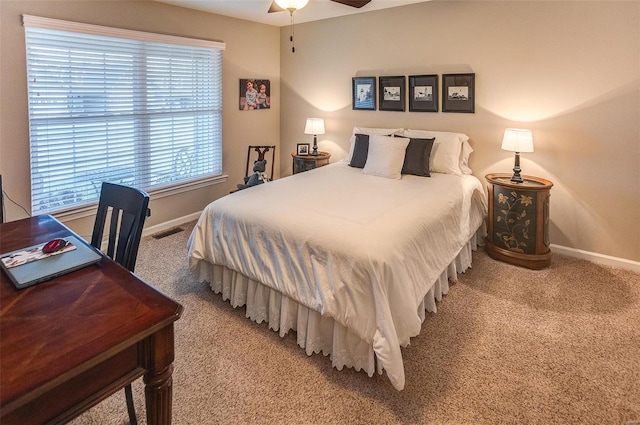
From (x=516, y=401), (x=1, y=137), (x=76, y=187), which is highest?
(x=1, y=137)

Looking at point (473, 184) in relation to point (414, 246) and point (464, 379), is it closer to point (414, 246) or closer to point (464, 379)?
point (414, 246)

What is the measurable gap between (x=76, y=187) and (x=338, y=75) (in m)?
3.17

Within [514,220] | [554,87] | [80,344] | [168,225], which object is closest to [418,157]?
[514,220]

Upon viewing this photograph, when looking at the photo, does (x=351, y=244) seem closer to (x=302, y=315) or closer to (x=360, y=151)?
(x=302, y=315)

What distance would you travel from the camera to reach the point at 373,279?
1.82 metres

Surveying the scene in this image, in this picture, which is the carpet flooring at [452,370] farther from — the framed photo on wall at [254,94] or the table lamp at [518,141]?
the framed photo on wall at [254,94]

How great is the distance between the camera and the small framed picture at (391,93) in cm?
414

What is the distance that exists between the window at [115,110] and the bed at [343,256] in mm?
1558

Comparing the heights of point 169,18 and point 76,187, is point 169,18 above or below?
above

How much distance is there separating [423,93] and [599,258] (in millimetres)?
2309

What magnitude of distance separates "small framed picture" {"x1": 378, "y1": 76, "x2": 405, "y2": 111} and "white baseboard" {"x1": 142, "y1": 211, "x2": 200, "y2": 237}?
103 inches

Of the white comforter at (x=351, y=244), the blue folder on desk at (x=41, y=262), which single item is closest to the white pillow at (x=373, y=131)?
the white comforter at (x=351, y=244)

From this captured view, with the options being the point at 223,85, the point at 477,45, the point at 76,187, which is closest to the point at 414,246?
the point at 477,45

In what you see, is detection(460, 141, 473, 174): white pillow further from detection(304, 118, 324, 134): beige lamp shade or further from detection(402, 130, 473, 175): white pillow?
detection(304, 118, 324, 134): beige lamp shade
